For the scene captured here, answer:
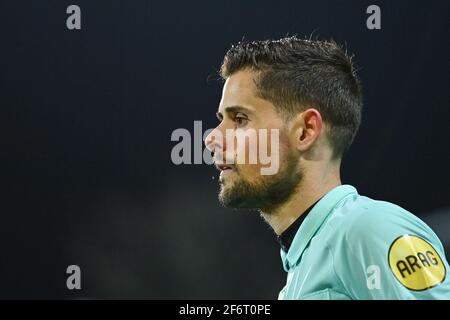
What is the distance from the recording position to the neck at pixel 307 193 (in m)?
0.94

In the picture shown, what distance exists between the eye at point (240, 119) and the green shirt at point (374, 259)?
0.71 feet

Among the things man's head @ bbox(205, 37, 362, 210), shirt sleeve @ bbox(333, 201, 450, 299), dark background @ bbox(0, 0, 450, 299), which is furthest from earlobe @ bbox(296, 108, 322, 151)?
dark background @ bbox(0, 0, 450, 299)

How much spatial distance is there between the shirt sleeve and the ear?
228 mm

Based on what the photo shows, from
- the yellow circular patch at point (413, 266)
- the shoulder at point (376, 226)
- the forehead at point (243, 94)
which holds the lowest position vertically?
the yellow circular patch at point (413, 266)

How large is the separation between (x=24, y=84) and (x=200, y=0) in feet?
2.38

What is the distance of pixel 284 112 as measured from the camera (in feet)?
3.23

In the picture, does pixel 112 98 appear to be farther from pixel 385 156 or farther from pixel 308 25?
pixel 385 156

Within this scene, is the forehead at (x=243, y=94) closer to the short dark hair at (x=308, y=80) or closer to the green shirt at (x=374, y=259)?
the short dark hair at (x=308, y=80)

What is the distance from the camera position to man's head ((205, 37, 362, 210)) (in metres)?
0.96

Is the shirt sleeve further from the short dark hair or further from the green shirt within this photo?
the short dark hair

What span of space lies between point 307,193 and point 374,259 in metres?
0.25

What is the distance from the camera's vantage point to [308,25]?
2410 mm

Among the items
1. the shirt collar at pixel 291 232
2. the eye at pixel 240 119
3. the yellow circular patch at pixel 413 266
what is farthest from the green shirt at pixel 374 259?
the eye at pixel 240 119
